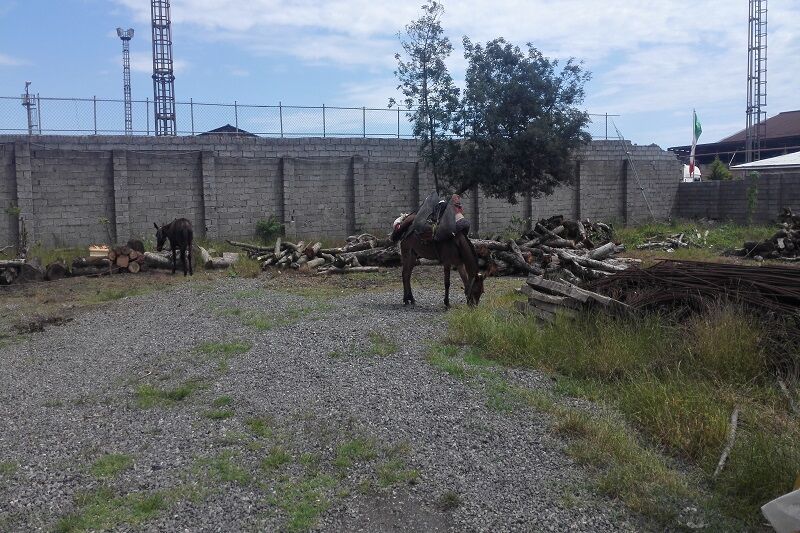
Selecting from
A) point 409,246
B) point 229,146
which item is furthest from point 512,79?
point 409,246

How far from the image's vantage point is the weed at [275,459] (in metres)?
6.19

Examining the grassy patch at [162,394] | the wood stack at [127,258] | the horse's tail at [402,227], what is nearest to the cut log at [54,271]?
the wood stack at [127,258]

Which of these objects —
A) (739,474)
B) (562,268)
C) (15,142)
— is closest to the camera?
(739,474)

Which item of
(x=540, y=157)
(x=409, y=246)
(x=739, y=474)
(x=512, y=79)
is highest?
→ (x=512, y=79)

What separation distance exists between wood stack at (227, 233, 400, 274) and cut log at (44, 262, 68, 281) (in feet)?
15.6

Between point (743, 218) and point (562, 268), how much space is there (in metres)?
19.0

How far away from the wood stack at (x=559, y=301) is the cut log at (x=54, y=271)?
42.0 feet

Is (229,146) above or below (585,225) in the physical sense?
above

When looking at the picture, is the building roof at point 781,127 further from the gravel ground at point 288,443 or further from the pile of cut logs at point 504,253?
the gravel ground at point 288,443

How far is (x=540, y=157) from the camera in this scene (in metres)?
23.2

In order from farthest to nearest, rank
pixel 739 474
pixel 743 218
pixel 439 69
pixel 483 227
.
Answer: pixel 743 218 < pixel 483 227 < pixel 439 69 < pixel 739 474

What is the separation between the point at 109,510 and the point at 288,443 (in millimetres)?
1587

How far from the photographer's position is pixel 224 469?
6.13 m

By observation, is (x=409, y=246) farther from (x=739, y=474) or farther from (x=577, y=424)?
(x=739, y=474)
